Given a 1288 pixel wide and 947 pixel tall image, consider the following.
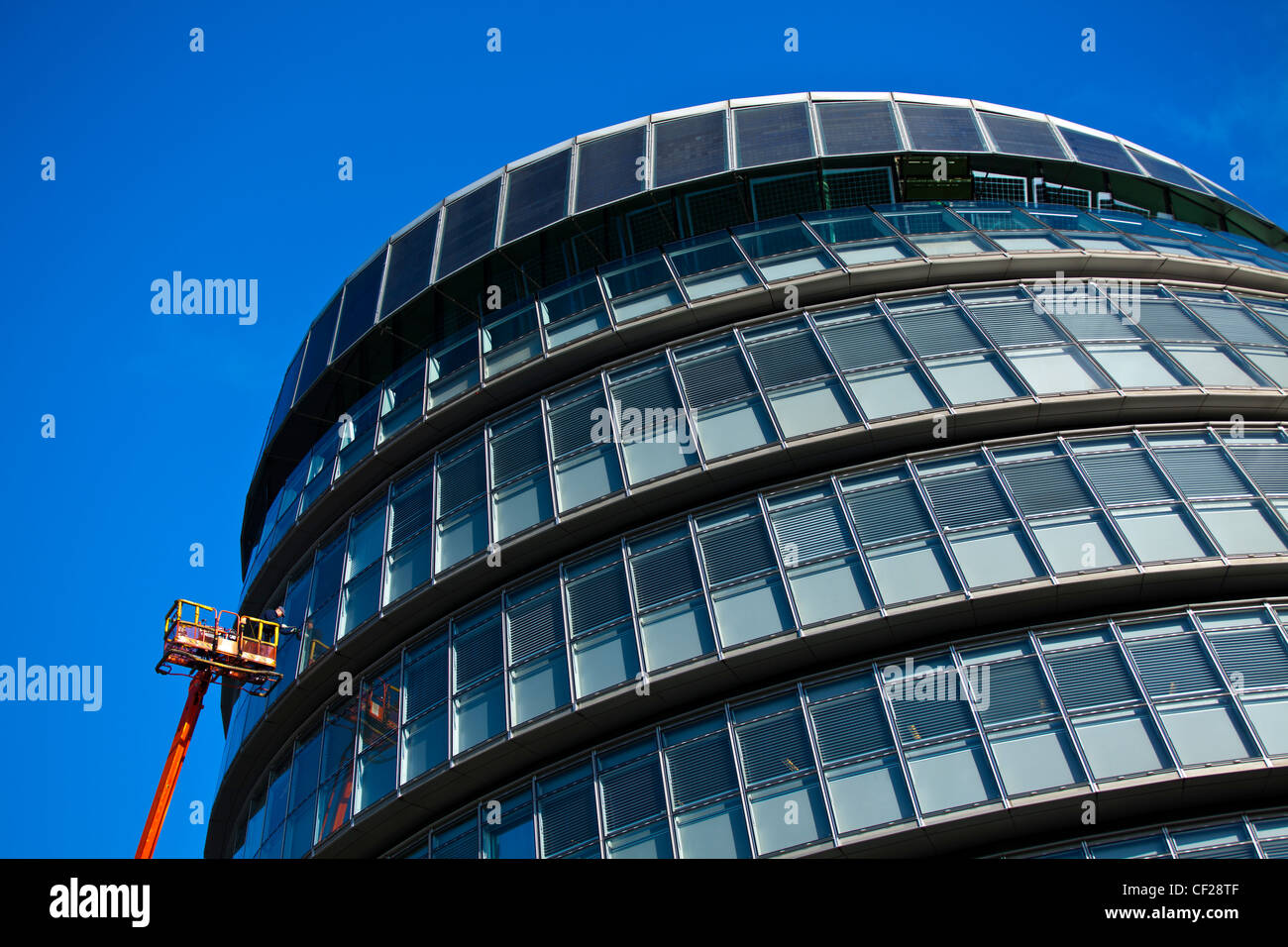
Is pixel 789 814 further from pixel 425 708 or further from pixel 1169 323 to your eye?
pixel 1169 323

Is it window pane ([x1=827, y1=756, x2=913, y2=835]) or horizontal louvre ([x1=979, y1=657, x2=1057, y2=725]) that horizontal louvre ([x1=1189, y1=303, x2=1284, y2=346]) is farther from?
window pane ([x1=827, y1=756, x2=913, y2=835])

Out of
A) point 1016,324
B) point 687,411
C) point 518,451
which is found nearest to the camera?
point 687,411

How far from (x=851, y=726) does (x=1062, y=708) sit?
307cm

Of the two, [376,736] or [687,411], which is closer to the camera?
[376,736]

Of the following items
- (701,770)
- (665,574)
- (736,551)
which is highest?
(736,551)

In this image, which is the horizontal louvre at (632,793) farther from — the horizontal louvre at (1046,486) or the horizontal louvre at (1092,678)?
the horizontal louvre at (1046,486)

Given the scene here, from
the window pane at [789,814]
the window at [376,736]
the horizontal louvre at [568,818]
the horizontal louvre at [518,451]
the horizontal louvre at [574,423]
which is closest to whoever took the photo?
the window pane at [789,814]

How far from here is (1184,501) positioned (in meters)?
22.1

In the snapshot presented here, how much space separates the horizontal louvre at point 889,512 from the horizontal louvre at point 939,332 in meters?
3.45

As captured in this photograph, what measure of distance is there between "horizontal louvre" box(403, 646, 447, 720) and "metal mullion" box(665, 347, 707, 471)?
5862 mm

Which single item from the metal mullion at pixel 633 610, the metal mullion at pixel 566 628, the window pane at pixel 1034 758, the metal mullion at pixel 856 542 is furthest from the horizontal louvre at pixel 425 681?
the window pane at pixel 1034 758

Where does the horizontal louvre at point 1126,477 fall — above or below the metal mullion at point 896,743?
above

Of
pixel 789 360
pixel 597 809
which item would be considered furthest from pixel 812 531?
pixel 597 809

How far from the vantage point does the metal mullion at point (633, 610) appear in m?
21.4
